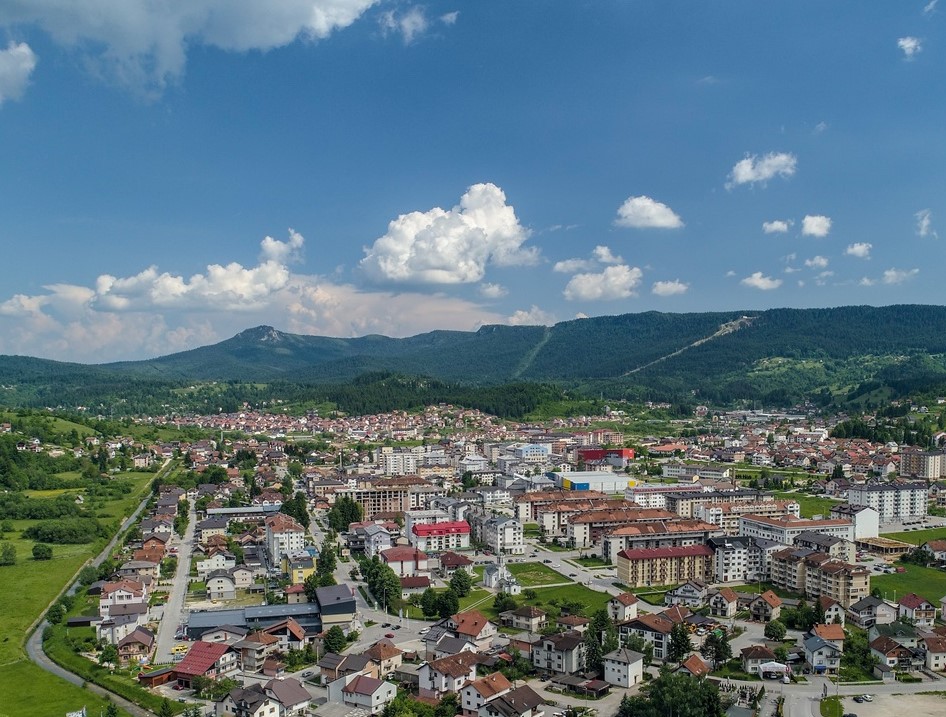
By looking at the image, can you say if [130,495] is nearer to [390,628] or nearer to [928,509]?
[390,628]

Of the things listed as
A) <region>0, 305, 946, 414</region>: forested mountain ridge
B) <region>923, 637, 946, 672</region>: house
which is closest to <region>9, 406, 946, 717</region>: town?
<region>923, 637, 946, 672</region>: house

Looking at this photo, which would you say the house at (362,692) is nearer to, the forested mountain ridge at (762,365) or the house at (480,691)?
the house at (480,691)

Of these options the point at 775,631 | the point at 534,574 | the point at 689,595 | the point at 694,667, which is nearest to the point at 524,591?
the point at 534,574

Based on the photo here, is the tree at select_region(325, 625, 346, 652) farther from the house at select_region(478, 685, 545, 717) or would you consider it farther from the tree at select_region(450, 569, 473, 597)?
the tree at select_region(450, 569, 473, 597)

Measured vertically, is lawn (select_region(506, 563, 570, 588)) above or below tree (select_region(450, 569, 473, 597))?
below

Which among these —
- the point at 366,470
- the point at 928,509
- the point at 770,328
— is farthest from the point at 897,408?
the point at 770,328
